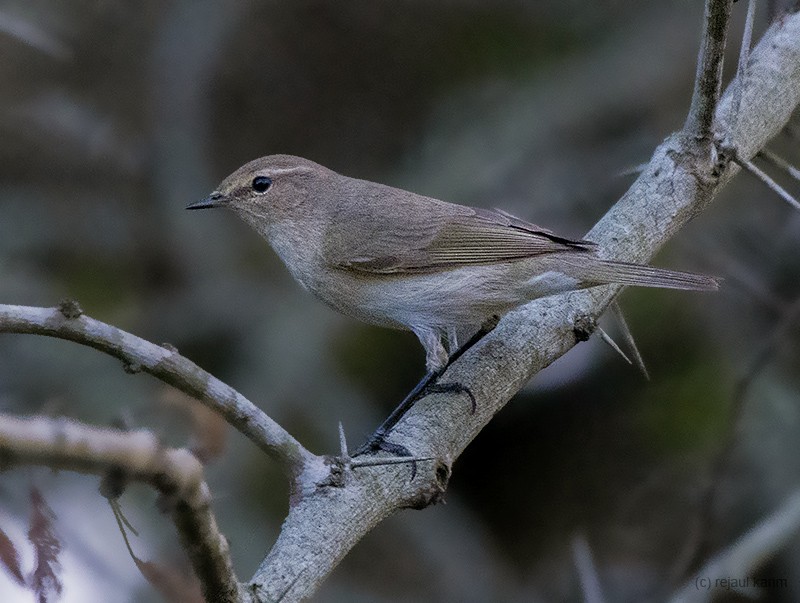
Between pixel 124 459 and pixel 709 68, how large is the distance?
9.33 feet

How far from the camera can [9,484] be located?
4.61 meters

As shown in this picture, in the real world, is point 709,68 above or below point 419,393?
above

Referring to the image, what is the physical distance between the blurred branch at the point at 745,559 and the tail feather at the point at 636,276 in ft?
3.14

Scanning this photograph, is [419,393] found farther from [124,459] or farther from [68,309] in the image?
[124,459]

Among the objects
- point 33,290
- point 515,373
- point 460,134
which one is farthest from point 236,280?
point 515,373

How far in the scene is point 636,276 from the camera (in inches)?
160

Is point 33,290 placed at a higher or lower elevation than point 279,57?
lower

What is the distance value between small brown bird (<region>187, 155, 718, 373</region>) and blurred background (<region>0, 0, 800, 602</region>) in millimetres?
1233

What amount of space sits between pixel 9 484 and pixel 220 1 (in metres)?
4.40

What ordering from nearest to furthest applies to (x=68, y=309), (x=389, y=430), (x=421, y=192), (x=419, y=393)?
(x=68, y=309) < (x=389, y=430) < (x=419, y=393) < (x=421, y=192)

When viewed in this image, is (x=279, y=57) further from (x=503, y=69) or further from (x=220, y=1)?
(x=503, y=69)

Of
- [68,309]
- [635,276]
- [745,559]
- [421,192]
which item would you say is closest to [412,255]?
[635,276]

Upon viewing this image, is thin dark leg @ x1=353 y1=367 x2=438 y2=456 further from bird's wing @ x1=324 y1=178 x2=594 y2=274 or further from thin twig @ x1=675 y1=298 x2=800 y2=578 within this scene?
thin twig @ x1=675 y1=298 x2=800 y2=578

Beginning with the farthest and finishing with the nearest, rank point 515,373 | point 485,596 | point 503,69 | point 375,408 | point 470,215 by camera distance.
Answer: point 503,69
point 375,408
point 485,596
point 470,215
point 515,373
